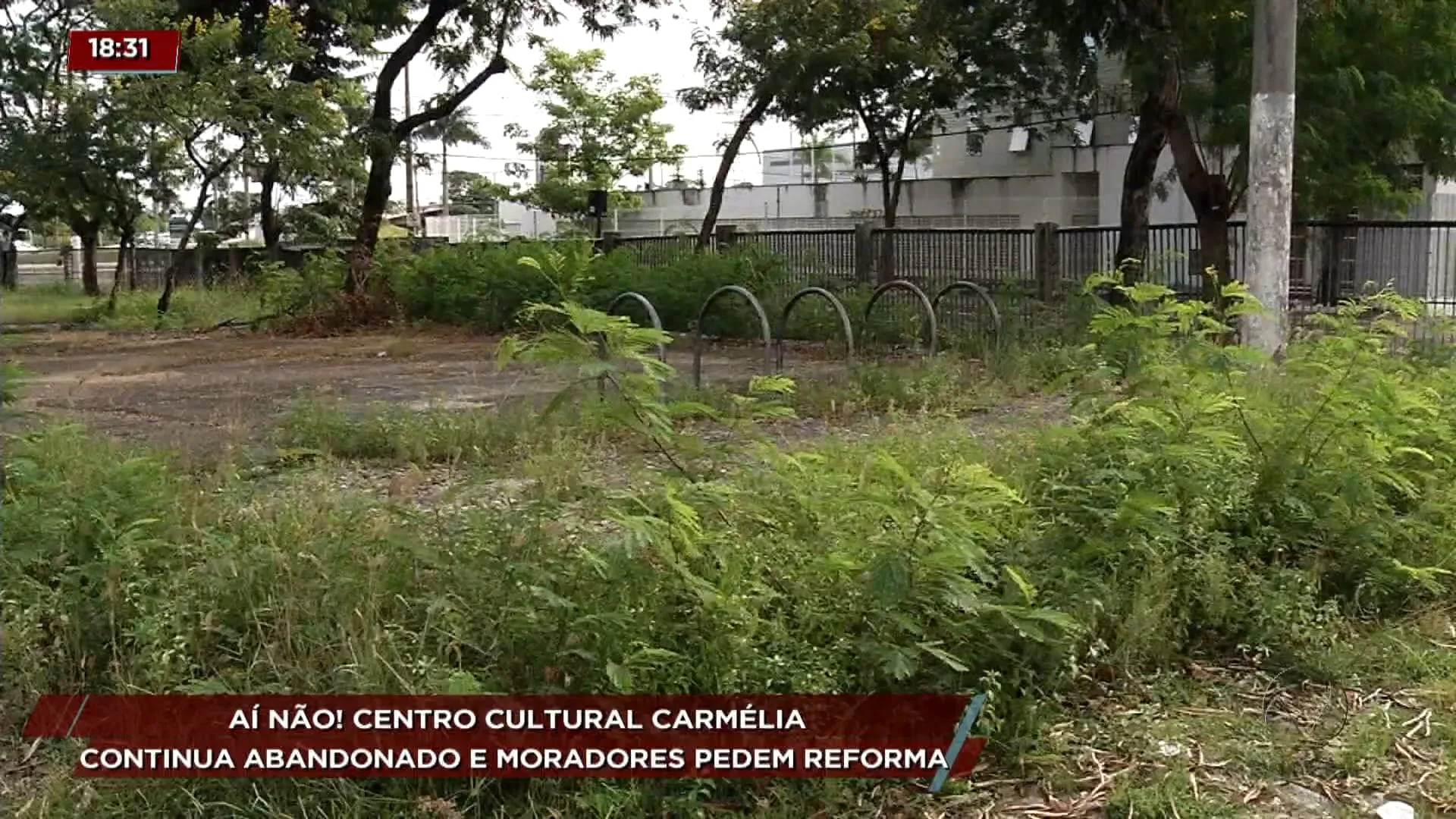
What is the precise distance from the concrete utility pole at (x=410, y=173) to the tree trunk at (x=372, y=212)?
1029 millimetres

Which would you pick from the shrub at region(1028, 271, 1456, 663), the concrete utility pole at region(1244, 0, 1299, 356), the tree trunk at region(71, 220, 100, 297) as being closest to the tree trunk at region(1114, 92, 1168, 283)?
the concrete utility pole at region(1244, 0, 1299, 356)

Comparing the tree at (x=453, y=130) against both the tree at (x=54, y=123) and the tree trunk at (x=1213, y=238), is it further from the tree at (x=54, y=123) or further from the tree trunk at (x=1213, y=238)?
the tree trunk at (x=1213, y=238)

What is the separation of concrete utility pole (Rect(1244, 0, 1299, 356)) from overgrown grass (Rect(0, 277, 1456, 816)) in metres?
4.24

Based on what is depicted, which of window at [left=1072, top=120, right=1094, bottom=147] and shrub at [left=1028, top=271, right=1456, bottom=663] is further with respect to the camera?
window at [left=1072, top=120, right=1094, bottom=147]

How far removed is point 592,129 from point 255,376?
3449 cm

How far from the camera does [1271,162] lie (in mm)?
9680

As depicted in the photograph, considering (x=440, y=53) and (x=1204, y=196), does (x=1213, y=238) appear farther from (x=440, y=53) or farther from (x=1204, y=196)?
(x=440, y=53)

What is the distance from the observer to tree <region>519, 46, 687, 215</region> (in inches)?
1825

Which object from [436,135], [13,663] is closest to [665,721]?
[13,663]

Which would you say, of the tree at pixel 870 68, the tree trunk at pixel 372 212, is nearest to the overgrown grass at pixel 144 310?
the tree trunk at pixel 372 212

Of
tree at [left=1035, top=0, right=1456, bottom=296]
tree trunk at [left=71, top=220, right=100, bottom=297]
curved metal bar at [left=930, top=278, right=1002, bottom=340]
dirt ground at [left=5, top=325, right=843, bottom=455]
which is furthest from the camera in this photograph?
tree trunk at [left=71, top=220, right=100, bottom=297]

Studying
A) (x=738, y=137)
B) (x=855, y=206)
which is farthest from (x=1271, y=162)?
(x=855, y=206)

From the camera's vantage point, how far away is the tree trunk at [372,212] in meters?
20.4

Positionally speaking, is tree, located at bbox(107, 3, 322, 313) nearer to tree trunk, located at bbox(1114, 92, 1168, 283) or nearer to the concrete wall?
tree trunk, located at bbox(1114, 92, 1168, 283)
